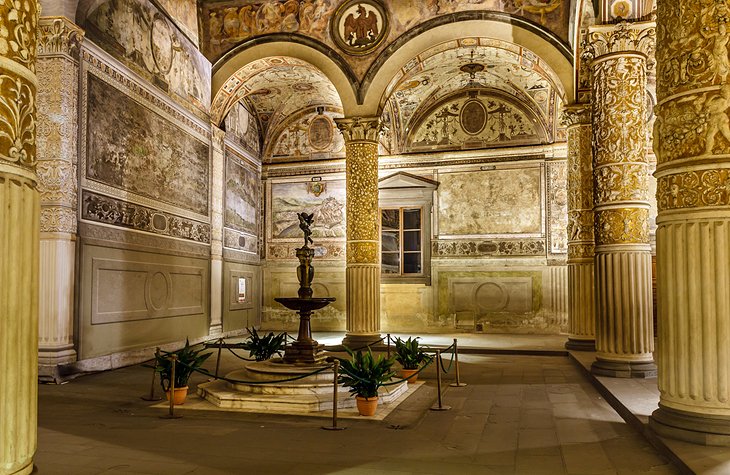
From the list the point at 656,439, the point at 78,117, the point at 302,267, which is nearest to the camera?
the point at 656,439

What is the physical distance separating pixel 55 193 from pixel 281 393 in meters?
4.79

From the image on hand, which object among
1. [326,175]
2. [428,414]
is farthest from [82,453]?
[326,175]

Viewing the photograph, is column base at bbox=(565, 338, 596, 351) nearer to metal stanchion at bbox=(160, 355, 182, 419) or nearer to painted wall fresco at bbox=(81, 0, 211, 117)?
metal stanchion at bbox=(160, 355, 182, 419)

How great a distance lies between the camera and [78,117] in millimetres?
9430

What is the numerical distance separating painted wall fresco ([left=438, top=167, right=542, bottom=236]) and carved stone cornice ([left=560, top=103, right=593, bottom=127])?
466cm

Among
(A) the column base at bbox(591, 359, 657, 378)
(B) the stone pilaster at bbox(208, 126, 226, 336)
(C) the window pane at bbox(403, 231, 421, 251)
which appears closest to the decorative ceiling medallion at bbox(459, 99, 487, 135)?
(C) the window pane at bbox(403, 231, 421, 251)

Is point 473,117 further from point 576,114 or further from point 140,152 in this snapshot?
point 140,152

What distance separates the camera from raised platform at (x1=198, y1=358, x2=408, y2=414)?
6863mm

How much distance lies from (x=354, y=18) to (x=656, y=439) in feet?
36.5

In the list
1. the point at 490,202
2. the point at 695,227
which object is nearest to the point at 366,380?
the point at 695,227

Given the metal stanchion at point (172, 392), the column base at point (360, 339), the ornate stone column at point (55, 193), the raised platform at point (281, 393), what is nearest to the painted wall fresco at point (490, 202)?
the column base at point (360, 339)

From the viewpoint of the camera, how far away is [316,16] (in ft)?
44.7

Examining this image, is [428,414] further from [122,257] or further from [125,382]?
[122,257]

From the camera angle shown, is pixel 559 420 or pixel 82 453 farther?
pixel 559 420
